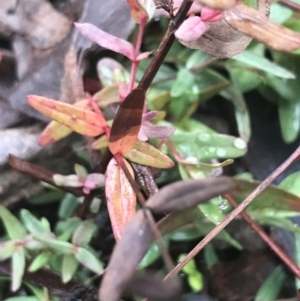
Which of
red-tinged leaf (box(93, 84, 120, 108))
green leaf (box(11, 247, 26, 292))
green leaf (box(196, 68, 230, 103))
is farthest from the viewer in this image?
green leaf (box(196, 68, 230, 103))

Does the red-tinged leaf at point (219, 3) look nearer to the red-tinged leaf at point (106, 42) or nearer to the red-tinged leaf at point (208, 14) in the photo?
the red-tinged leaf at point (208, 14)

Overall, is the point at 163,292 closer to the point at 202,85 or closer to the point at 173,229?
the point at 173,229

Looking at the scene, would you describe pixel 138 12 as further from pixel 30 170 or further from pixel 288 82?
pixel 288 82

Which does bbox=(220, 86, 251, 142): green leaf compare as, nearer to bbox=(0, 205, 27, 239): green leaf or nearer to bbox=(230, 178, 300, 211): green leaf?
bbox=(230, 178, 300, 211): green leaf

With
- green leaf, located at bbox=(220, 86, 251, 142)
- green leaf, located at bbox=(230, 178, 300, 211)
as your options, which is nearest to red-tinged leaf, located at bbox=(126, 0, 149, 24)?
green leaf, located at bbox=(230, 178, 300, 211)

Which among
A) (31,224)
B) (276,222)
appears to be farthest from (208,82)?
(31,224)

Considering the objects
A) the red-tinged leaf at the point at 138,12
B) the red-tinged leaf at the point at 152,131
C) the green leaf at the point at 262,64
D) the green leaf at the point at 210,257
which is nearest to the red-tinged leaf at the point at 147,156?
the red-tinged leaf at the point at 152,131

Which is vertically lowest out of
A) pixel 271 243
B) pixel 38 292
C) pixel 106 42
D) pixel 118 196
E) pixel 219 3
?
pixel 38 292

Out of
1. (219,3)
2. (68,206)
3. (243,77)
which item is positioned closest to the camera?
(219,3)
